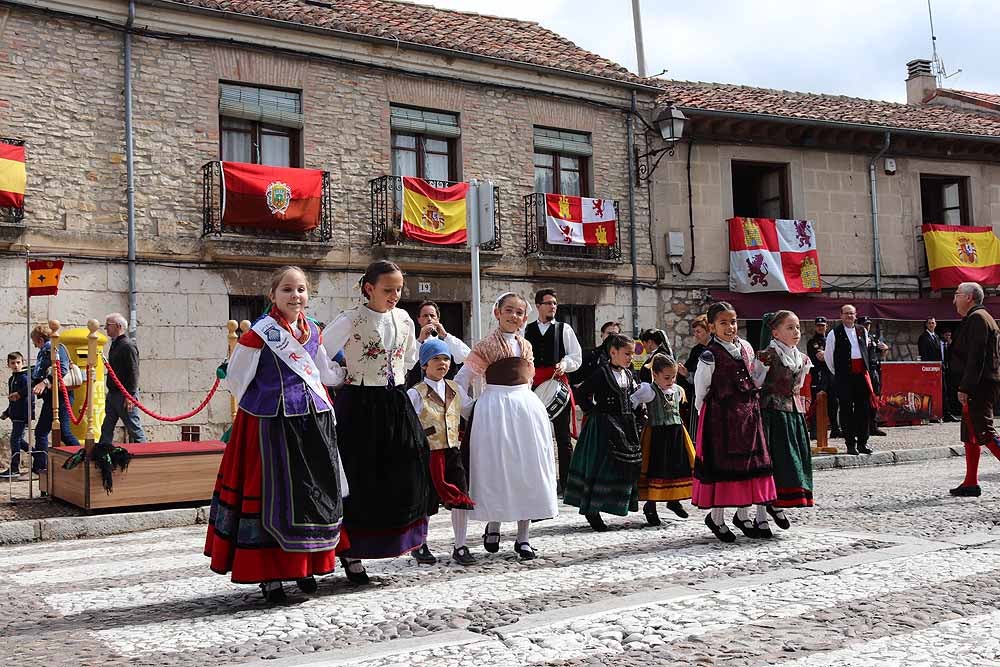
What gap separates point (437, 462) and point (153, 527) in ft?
12.2

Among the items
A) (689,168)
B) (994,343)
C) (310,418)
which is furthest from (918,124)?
(310,418)

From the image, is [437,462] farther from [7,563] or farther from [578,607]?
[7,563]

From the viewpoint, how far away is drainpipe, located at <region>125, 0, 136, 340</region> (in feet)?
47.6

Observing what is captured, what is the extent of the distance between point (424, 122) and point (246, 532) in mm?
13537

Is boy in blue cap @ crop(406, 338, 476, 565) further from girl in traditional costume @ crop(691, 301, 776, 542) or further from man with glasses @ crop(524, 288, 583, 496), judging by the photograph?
man with glasses @ crop(524, 288, 583, 496)

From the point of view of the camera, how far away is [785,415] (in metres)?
6.62

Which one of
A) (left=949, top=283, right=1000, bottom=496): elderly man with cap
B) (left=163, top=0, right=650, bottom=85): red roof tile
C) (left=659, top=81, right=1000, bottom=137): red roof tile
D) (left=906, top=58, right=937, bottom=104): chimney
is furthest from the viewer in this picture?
(left=906, top=58, right=937, bottom=104): chimney

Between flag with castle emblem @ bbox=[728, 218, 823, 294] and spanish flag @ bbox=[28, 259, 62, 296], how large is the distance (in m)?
13.7

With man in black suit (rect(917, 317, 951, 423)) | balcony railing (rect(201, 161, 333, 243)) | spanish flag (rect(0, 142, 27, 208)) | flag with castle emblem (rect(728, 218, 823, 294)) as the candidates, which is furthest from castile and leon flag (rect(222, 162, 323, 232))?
man in black suit (rect(917, 317, 951, 423))

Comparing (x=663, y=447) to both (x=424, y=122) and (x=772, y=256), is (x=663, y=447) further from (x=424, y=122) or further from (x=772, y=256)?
(x=772, y=256)

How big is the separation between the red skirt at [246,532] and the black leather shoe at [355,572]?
38 centimetres

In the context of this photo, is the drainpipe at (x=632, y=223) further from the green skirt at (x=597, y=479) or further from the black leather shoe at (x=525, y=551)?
the black leather shoe at (x=525, y=551)

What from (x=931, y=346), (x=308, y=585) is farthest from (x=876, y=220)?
(x=308, y=585)

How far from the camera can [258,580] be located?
4.56m
